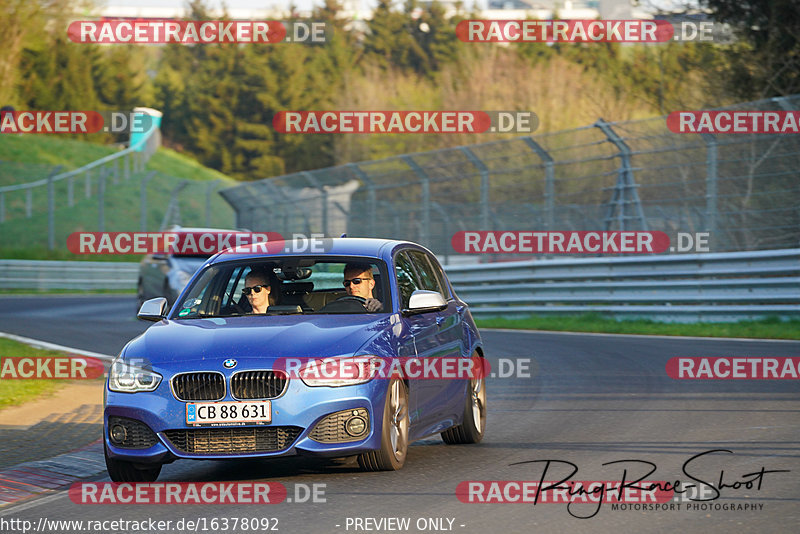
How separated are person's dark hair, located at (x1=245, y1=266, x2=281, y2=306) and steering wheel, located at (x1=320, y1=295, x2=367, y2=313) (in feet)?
1.65

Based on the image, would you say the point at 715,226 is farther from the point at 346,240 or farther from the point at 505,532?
the point at 505,532

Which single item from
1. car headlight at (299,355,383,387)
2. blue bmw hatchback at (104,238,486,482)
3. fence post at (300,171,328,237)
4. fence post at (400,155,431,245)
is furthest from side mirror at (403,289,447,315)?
fence post at (300,171,328,237)

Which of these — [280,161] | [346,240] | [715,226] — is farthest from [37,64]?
[346,240]

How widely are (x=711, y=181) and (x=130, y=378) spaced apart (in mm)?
14328

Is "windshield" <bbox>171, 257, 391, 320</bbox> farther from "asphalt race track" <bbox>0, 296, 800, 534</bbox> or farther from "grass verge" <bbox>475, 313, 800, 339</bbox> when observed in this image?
"grass verge" <bbox>475, 313, 800, 339</bbox>

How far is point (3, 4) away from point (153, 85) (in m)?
47.8

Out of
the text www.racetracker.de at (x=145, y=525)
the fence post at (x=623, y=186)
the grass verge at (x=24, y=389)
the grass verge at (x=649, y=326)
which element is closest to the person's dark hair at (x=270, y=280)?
the text www.racetracker.de at (x=145, y=525)

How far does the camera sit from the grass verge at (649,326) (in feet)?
60.8

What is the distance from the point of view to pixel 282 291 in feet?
30.3

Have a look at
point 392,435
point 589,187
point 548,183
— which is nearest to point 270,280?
point 392,435

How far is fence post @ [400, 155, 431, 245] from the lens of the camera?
2617cm

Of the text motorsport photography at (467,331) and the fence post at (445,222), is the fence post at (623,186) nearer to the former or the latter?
the text motorsport photography at (467,331)

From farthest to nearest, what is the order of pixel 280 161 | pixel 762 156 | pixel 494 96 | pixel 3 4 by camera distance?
pixel 280 161 → pixel 494 96 → pixel 3 4 → pixel 762 156

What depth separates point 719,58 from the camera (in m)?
28.0
